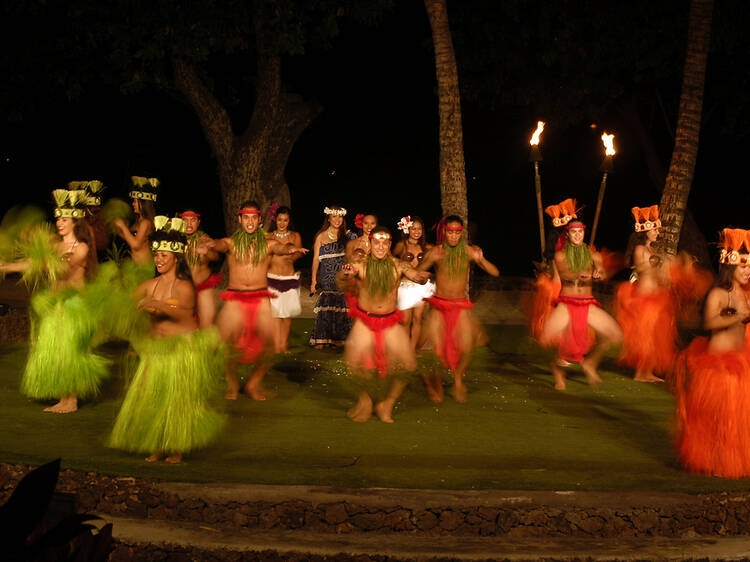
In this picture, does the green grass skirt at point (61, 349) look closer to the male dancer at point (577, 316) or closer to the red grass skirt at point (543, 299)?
the male dancer at point (577, 316)

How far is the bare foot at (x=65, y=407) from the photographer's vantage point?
647cm

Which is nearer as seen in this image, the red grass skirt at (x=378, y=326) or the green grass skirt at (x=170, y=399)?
the green grass skirt at (x=170, y=399)

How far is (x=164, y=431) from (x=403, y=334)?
1.98 metres

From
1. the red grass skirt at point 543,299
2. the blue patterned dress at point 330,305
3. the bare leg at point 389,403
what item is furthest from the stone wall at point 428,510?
the blue patterned dress at point 330,305

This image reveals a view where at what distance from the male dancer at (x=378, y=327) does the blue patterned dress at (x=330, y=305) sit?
315 cm

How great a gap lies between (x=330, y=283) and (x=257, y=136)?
17.3ft

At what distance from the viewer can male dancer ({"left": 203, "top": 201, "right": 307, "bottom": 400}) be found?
7016 millimetres

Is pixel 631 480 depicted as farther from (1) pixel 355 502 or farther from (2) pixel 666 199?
(2) pixel 666 199

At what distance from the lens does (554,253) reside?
328 inches

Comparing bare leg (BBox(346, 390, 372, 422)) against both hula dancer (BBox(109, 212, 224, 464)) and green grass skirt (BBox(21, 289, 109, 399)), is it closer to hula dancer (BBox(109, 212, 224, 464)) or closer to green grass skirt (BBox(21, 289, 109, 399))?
hula dancer (BBox(109, 212, 224, 464))

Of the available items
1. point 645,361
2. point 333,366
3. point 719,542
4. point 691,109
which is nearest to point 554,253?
point 645,361

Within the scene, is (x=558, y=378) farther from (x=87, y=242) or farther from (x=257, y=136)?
(x=257, y=136)

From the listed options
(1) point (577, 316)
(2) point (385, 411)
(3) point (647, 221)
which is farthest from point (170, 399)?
(3) point (647, 221)

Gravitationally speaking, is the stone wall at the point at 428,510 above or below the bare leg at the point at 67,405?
below
